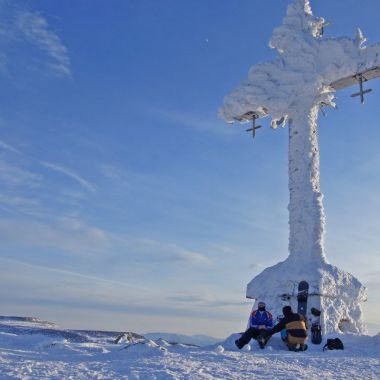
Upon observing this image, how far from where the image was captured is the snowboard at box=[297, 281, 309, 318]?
16.2m

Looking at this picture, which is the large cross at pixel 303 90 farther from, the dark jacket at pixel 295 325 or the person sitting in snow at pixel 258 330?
the dark jacket at pixel 295 325

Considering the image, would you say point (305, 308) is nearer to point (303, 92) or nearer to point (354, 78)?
point (303, 92)

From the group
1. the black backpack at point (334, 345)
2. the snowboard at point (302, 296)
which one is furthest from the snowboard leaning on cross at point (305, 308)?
the black backpack at point (334, 345)

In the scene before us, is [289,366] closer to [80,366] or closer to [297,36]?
[80,366]

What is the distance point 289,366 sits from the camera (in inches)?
340

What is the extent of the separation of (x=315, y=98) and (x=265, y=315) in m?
8.56

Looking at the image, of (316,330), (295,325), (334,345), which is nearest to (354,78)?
(316,330)

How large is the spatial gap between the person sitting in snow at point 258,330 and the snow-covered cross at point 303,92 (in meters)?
3.55

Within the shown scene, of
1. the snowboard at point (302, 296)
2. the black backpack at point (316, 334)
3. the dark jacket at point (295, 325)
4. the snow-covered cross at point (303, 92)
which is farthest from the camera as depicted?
the snow-covered cross at point (303, 92)

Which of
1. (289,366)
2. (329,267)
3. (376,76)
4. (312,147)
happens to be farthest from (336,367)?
(376,76)

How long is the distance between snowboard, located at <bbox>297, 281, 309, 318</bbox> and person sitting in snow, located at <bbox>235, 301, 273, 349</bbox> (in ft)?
11.4

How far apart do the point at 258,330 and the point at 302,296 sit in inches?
154

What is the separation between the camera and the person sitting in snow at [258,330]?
41.5ft

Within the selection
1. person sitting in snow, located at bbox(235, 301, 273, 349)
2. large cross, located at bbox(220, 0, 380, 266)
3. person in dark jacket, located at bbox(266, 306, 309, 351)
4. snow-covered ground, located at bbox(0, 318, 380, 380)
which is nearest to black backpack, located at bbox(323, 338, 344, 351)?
person in dark jacket, located at bbox(266, 306, 309, 351)
